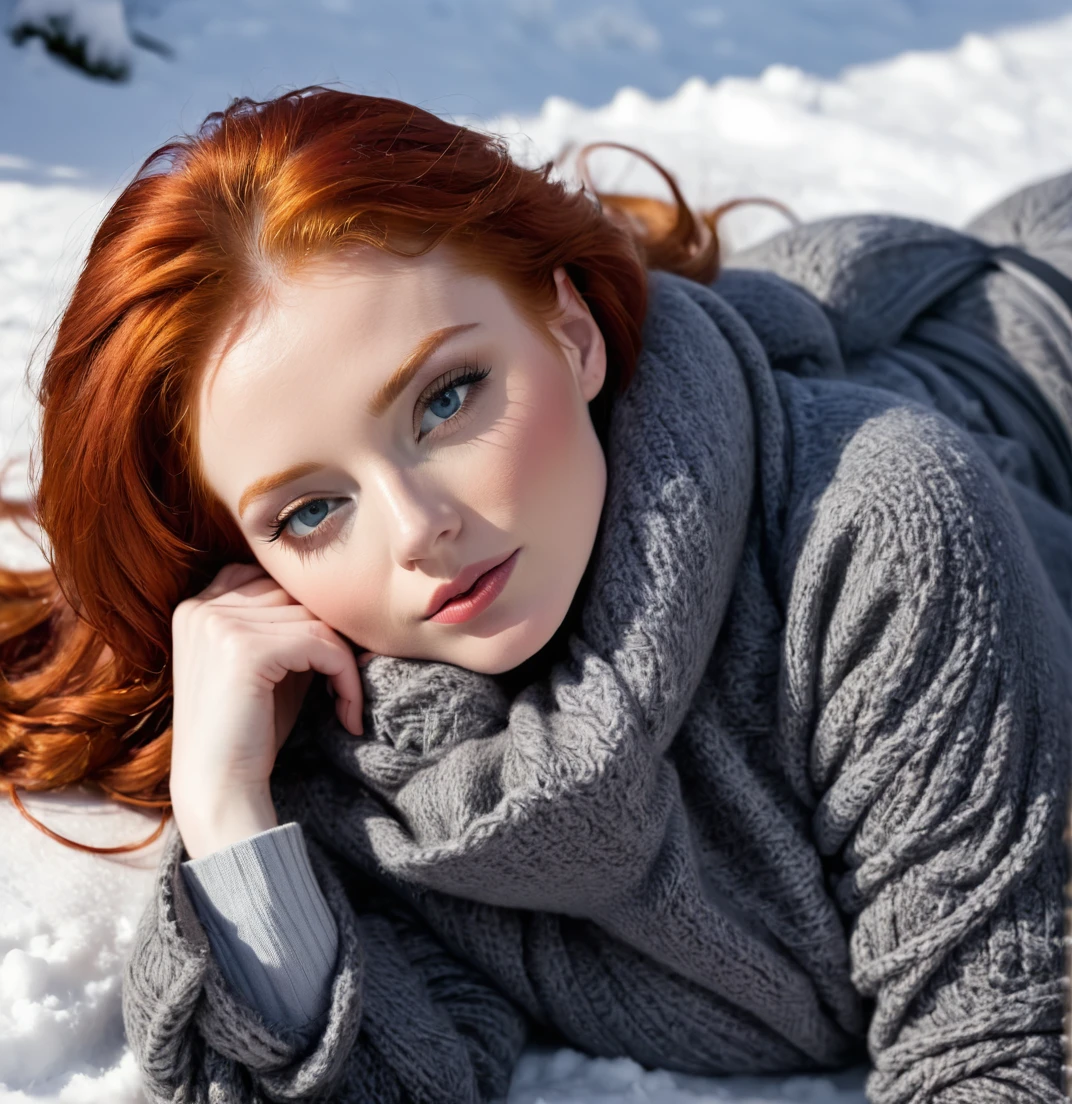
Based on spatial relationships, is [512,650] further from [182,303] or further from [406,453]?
→ [182,303]

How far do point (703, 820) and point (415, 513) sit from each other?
440mm

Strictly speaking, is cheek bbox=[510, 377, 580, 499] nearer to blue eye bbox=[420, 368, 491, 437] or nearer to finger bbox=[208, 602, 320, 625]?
blue eye bbox=[420, 368, 491, 437]

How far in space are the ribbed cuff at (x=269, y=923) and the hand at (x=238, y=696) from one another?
30 millimetres

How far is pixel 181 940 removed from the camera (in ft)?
3.59

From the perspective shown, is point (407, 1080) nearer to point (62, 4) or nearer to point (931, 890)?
point (931, 890)

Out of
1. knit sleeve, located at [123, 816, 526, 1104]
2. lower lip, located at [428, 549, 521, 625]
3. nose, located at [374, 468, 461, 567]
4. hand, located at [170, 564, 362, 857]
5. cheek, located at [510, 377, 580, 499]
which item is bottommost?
knit sleeve, located at [123, 816, 526, 1104]

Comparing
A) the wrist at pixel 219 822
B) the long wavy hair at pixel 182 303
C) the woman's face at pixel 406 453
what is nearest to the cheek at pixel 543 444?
the woman's face at pixel 406 453

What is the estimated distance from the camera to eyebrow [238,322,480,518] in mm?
1097

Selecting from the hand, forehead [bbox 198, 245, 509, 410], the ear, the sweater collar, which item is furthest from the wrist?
the ear

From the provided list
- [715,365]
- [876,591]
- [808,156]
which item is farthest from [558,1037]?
[808,156]

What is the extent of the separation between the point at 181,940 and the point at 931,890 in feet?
2.12

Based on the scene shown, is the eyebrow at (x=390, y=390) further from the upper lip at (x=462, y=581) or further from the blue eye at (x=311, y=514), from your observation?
the upper lip at (x=462, y=581)

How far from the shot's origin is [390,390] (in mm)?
1099

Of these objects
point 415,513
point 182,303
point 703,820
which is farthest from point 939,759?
point 182,303
